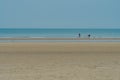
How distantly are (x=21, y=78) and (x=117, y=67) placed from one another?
268cm

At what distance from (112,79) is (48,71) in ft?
5.21

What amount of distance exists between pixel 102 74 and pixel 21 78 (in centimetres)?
176

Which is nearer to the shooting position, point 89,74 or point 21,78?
point 21,78

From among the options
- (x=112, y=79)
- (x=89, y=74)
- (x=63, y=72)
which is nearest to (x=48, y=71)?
(x=63, y=72)

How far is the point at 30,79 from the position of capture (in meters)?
5.82

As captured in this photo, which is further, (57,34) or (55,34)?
(57,34)

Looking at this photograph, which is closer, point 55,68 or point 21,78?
point 21,78

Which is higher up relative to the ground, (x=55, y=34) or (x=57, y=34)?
(x=55, y=34)

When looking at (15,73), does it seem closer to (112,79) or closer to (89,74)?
(89,74)

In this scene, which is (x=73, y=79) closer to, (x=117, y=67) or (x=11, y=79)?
(x=11, y=79)

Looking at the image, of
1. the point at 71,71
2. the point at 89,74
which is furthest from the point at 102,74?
the point at 71,71

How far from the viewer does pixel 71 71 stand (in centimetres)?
677

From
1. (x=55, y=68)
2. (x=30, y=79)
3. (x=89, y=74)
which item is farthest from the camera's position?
(x=55, y=68)

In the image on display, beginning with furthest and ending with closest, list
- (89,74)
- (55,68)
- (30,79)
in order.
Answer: (55,68)
(89,74)
(30,79)
